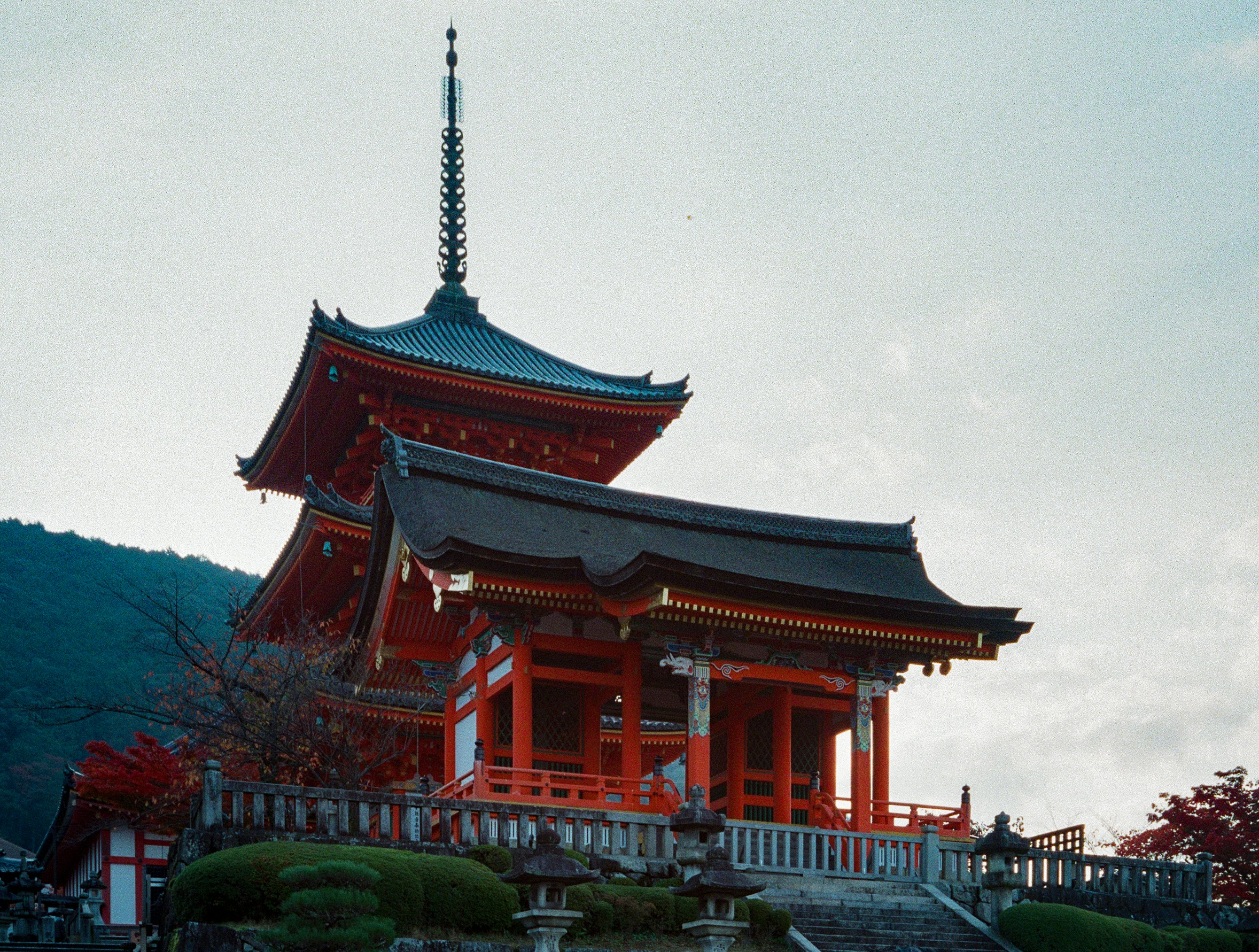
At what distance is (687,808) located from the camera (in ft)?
57.8

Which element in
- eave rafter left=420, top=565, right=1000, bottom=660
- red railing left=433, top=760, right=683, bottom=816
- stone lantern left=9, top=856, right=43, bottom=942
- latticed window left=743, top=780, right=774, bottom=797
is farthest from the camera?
latticed window left=743, top=780, right=774, bottom=797

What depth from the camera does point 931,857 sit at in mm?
21328

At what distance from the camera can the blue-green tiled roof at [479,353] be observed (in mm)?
33469

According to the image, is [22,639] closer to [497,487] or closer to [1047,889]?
[497,487]

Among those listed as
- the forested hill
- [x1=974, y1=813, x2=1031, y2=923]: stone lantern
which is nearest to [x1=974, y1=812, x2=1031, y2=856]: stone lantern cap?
[x1=974, y1=813, x2=1031, y2=923]: stone lantern

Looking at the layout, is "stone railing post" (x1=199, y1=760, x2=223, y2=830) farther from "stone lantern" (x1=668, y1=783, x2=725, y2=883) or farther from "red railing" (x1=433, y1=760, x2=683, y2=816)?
"stone lantern" (x1=668, y1=783, x2=725, y2=883)

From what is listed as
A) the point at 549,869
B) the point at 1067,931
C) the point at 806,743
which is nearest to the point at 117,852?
the point at 806,743

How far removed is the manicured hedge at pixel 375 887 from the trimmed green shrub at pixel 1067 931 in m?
7.38

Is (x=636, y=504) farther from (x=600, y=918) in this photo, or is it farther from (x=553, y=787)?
(x=600, y=918)

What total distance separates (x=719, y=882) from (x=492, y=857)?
325cm

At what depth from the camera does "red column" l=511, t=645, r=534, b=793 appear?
70.7 feet

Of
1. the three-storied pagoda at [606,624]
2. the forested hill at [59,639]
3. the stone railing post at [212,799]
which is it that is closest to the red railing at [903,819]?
the three-storied pagoda at [606,624]

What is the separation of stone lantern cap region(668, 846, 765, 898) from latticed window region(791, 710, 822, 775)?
374 inches

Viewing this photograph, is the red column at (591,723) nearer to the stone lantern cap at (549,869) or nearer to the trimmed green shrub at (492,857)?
the trimmed green shrub at (492,857)
